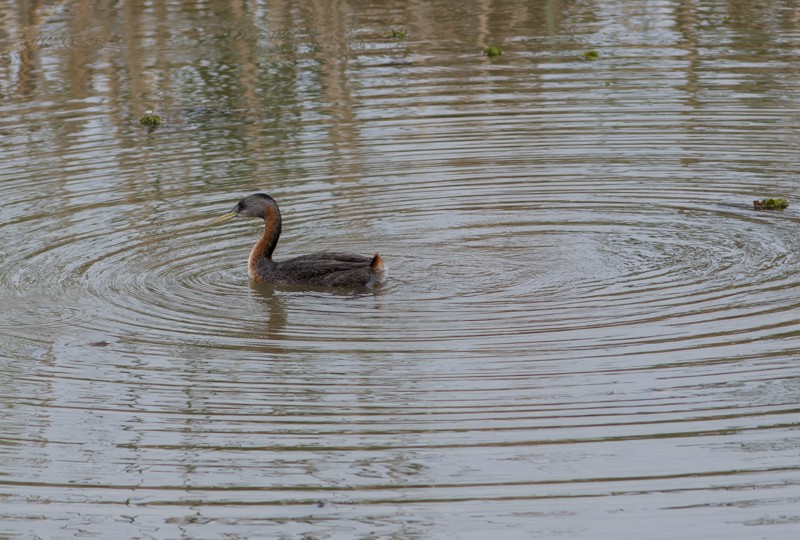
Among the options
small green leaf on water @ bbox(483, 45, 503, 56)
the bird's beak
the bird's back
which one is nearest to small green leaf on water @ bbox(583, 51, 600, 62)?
small green leaf on water @ bbox(483, 45, 503, 56)

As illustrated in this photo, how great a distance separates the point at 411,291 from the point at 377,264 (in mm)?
337

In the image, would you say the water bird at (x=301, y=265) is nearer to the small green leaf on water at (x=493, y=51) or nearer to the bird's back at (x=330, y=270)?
the bird's back at (x=330, y=270)

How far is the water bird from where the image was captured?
1072 cm

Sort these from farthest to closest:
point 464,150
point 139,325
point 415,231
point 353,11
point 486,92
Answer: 1. point 353,11
2. point 486,92
3. point 464,150
4. point 415,231
5. point 139,325

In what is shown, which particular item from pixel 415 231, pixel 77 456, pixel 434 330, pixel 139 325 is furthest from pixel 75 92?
pixel 77 456

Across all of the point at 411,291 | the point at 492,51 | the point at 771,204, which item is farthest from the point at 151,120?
the point at 771,204

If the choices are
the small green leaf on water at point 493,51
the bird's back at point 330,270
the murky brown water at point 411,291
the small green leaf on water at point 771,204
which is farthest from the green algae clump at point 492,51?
the bird's back at point 330,270

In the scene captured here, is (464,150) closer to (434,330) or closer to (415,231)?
(415,231)

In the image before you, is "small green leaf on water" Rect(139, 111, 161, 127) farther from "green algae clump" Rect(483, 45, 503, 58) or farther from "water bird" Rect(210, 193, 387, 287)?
"green algae clump" Rect(483, 45, 503, 58)

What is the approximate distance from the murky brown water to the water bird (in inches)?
6.1

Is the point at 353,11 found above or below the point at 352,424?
above

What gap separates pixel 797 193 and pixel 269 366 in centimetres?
616

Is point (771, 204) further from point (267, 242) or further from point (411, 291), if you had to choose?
point (267, 242)

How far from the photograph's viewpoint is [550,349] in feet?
29.1
